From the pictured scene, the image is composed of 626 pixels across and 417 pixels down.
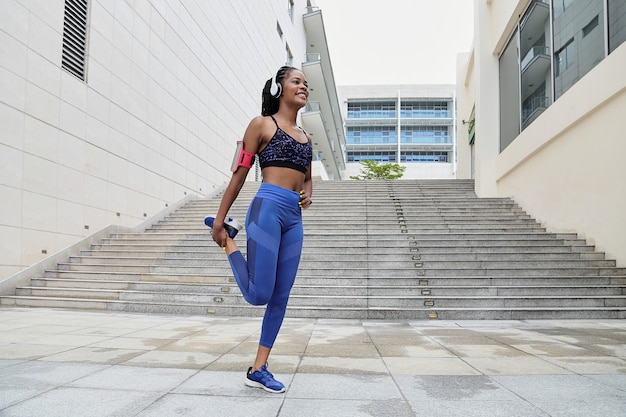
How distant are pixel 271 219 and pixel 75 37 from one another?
9.41 m

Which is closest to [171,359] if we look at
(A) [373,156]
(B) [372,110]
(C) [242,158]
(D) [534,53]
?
(C) [242,158]

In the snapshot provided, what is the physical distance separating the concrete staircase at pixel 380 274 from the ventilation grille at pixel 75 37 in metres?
3.88

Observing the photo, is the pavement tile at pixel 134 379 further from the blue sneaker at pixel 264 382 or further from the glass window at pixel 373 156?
the glass window at pixel 373 156

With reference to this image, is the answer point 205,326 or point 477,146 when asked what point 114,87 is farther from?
point 477,146

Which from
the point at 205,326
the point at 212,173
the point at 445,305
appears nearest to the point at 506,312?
the point at 445,305

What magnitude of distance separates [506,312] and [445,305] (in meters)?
0.91

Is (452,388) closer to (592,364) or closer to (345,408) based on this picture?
(345,408)

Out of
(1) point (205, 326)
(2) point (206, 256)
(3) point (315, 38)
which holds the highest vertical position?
(3) point (315, 38)

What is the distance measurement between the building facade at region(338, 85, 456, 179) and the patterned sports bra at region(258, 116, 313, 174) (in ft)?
199

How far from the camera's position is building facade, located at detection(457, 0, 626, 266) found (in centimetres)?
924

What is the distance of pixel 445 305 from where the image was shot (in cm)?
739

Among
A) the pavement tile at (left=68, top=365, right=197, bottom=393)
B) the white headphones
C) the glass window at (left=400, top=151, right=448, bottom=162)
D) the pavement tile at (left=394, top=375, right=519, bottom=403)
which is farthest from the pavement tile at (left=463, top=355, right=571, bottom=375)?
the glass window at (left=400, top=151, right=448, bottom=162)

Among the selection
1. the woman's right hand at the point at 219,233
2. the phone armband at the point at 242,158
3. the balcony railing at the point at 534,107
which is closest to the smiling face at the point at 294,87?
the phone armband at the point at 242,158

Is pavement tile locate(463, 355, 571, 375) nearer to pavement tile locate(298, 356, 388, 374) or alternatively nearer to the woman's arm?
pavement tile locate(298, 356, 388, 374)
